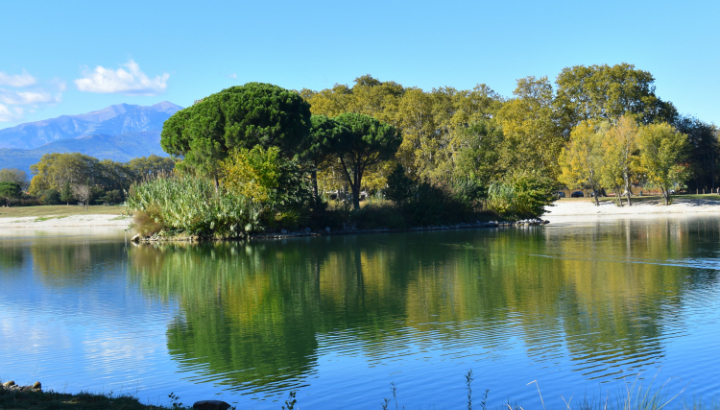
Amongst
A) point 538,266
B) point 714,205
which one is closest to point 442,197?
point 538,266

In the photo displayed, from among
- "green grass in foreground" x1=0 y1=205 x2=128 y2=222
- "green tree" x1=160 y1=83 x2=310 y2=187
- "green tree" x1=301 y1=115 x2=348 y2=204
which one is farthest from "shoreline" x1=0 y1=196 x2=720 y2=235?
"green tree" x1=301 y1=115 x2=348 y2=204

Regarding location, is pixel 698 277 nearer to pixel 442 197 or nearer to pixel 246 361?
pixel 246 361

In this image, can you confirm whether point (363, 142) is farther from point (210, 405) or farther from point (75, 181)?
point (75, 181)

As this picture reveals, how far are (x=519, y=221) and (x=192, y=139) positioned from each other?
23760 millimetres

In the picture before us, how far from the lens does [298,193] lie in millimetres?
35125

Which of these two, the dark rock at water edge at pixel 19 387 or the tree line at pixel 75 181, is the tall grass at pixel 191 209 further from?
the tree line at pixel 75 181

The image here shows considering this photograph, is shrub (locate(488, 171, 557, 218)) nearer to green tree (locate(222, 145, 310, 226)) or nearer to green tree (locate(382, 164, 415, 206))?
green tree (locate(382, 164, 415, 206))

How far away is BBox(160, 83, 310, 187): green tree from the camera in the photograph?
3369cm

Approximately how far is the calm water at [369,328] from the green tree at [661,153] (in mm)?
38894

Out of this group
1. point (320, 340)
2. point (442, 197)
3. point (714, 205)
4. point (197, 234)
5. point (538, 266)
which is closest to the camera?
point (320, 340)

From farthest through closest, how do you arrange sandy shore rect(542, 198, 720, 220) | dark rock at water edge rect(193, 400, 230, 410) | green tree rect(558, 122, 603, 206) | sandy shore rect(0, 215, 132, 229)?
1. green tree rect(558, 122, 603, 206)
2. sandy shore rect(542, 198, 720, 220)
3. sandy shore rect(0, 215, 132, 229)
4. dark rock at water edge rect(193, 400, 230, 410)

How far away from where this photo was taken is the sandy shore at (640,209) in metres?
55.7

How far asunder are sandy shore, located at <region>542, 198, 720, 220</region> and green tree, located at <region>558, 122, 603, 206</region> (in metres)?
1.64

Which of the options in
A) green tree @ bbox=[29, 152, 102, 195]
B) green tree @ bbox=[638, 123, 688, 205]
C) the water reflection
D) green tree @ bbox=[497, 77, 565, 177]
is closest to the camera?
the water reflection
